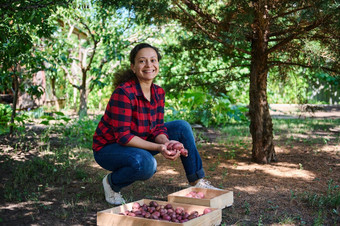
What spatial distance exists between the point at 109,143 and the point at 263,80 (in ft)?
6.78

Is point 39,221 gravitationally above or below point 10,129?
below

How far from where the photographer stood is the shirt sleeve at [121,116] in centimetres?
252

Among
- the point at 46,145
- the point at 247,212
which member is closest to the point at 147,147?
the point at 247,212

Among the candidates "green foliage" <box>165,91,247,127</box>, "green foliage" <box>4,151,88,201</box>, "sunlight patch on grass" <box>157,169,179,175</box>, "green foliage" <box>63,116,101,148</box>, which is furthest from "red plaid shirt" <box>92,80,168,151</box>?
"green foliage" <box>165,91,247,127</box>

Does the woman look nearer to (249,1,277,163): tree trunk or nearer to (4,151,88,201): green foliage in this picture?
(4,151,88,201): green foliage

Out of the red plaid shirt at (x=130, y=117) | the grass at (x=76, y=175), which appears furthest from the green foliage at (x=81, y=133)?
the red plaid shirt at (x=130, y=117)

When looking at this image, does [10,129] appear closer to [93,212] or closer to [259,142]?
[93,212]

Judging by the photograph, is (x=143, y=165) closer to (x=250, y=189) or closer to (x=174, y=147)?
(x=174, y=147)

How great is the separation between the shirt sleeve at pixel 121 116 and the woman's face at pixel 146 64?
0.76 feet

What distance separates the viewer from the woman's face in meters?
2.68

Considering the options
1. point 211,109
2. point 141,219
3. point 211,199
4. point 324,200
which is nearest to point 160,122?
point 211,199

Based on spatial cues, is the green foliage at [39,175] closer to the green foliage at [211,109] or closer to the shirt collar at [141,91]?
the shirt collar at [141,91]

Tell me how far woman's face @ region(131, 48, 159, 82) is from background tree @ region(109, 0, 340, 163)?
869 millimetres

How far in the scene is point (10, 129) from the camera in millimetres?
5082
